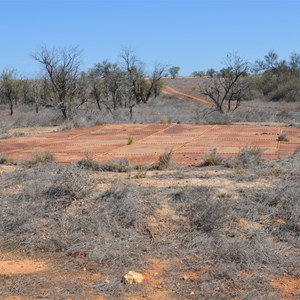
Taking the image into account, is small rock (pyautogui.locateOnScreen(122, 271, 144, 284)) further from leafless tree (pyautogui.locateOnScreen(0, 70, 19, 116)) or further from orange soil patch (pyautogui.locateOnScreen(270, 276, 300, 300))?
Result: leafless tree (pyautogui.locateOnScreen(0, 70, 19, 116))

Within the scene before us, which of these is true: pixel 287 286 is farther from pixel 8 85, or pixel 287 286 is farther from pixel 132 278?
pixel 8 85

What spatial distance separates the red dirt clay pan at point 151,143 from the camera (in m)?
14.2

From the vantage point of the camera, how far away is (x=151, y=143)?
57.4ft

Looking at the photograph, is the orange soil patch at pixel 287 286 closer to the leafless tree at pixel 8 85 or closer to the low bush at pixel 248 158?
the low bush at pixel 248 158

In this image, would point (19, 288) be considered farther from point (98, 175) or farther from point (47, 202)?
point (98, 175)

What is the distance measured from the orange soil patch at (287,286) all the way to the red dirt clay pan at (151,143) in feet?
23.4

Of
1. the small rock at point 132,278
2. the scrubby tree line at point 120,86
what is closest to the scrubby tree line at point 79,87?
the scrubby tree line at point 120,86

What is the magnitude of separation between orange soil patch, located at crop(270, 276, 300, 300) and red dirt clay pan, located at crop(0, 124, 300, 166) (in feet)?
23.4

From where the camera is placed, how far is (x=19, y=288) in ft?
18.4

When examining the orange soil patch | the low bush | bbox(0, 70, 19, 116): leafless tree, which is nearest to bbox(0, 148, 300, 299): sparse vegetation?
the orange soil patch

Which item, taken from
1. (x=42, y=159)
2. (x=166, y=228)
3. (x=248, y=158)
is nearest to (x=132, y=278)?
(x=166, y=228)

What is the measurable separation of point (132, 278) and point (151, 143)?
1197 centimetres

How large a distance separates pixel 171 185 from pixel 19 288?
4384mm

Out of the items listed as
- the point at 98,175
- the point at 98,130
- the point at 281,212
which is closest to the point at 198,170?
the point at 98,175
